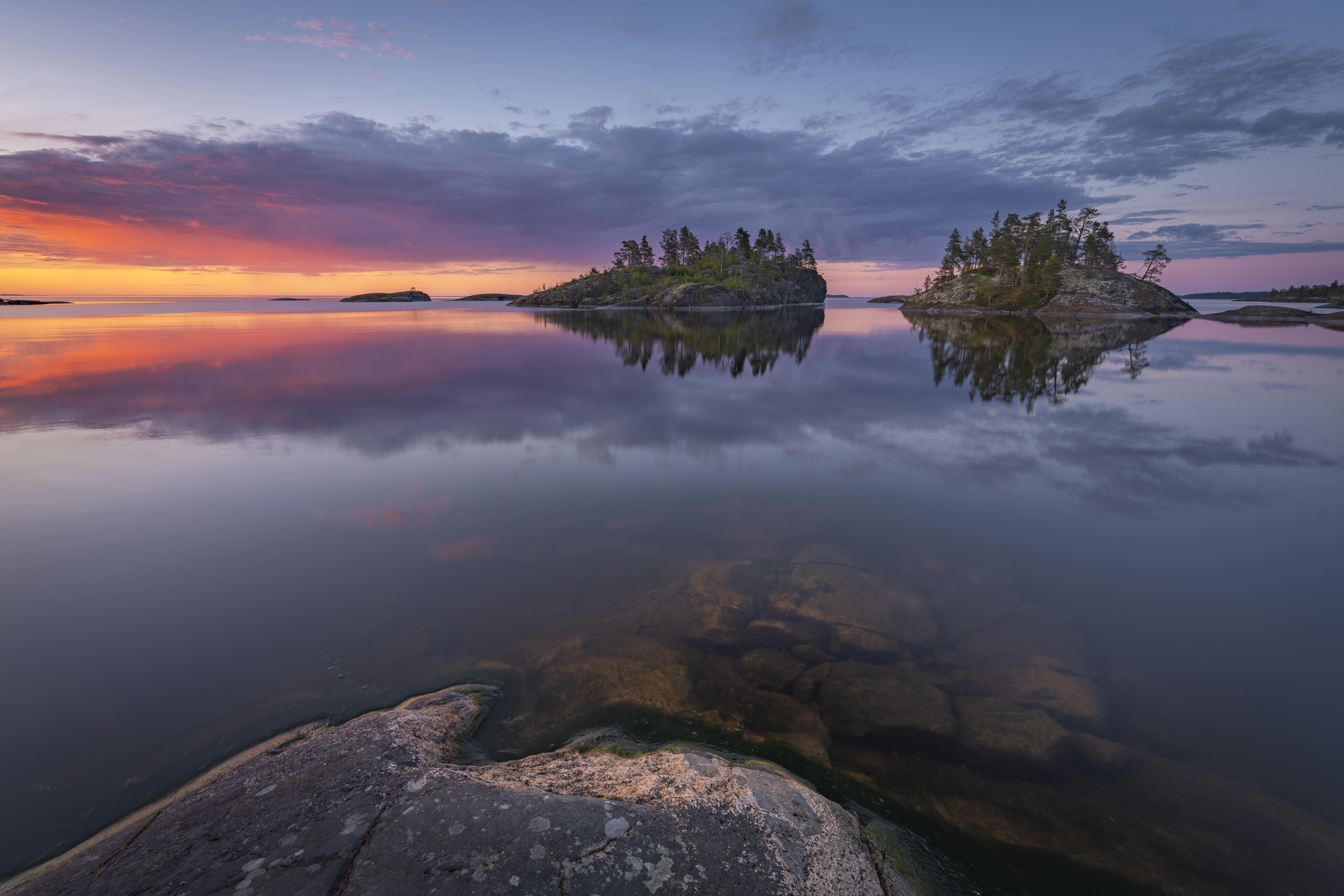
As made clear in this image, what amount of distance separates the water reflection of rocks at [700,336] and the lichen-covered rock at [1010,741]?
1139 inches

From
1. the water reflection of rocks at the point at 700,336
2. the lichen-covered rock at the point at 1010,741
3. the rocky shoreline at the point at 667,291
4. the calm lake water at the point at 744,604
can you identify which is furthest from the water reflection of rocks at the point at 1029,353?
the rocky shoreline at the point at 667,291

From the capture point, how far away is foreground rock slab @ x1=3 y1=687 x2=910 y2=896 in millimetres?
3619

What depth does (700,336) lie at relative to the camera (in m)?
62.2

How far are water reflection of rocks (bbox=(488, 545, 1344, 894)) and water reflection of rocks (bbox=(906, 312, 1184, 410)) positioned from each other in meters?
21.0

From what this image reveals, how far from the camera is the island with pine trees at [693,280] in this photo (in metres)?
146

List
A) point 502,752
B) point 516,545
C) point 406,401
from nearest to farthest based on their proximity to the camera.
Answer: point 502,752 < point 516,545 < point 406,401

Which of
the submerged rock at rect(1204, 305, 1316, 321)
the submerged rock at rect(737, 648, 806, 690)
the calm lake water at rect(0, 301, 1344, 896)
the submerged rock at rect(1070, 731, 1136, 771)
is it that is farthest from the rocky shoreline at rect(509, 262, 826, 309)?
the submerged rock at rect(1070, 731, 1136, 771)

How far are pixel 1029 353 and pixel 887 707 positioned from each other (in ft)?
153

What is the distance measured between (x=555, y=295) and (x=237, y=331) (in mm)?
102800

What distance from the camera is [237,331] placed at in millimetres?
62000

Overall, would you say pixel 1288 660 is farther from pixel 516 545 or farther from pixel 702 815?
pixel 516 545

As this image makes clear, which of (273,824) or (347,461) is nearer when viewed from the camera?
(273,824)

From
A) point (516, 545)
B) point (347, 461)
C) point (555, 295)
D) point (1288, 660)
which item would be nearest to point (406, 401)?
point (347, 461)

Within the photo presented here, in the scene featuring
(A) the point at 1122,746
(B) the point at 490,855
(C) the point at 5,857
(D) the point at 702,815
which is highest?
(B) the point at 490,855
